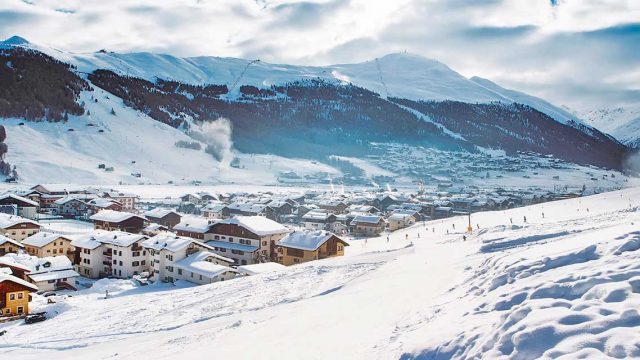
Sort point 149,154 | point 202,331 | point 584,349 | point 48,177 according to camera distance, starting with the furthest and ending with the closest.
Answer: point 149,154 → point 48,177 → point 202,331 → point 584,349

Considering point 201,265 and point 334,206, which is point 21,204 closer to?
point 201,265

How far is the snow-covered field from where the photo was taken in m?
7.56

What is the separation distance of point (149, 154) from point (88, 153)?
1561 cm

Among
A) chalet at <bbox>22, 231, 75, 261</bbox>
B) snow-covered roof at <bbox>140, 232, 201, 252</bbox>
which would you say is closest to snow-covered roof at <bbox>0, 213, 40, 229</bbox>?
chalet at <bbox>22, 231, 75, 261</bbox>

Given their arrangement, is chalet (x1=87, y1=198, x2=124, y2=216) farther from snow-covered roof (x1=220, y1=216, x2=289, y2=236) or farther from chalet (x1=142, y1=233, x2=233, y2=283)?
chalet (x1=142, y1=233, x2=233, y2=283)

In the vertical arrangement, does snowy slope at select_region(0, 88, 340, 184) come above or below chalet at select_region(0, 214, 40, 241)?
above

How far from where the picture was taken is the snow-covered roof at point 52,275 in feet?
109

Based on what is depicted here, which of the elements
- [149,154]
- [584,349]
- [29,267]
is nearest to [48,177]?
[149,154]

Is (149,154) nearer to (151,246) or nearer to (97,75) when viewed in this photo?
(97,75)

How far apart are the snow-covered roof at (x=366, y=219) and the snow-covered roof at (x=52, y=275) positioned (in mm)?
35885

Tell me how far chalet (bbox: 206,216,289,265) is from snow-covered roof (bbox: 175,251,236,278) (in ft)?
19.8

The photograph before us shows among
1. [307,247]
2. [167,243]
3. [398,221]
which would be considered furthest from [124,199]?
[307,247]

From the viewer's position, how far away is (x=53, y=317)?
26.6 m

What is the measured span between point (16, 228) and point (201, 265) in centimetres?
2495
